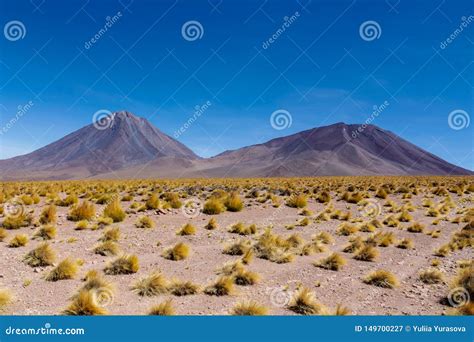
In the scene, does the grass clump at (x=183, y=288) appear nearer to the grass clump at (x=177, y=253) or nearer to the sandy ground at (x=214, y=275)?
the sandy ground at (x=214, y=275)

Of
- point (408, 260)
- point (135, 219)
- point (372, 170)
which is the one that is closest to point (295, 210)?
point (135, 219)

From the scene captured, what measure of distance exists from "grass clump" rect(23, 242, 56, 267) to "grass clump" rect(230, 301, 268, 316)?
4.39m

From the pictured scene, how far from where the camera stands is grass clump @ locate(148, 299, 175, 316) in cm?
581

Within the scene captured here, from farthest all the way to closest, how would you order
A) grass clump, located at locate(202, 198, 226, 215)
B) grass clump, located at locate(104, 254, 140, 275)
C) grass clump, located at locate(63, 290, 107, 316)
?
1. grass clump, located at locate(202, 198, 226, 215)
2. grass clump, located at locate(104, 254, 140, 275)
3. grass clump, located at locate(63, 290, 107, 316)

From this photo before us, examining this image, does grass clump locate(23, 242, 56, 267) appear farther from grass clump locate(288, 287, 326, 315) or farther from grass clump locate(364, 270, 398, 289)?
grass clump locate(364, 270, 398, 289)

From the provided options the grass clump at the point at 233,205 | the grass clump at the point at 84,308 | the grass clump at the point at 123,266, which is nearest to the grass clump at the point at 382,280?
the grass clump at the point at 123,266

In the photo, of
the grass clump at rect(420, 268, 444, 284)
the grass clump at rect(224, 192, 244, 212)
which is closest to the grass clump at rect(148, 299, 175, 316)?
the grass clump at rect(420, 268, 444, 284)

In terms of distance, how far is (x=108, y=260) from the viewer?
8.78m

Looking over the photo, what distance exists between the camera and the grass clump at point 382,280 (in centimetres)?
777

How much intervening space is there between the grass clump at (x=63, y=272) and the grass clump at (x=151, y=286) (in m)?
1.37

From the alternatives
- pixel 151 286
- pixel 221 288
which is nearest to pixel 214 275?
pixel 221 288
